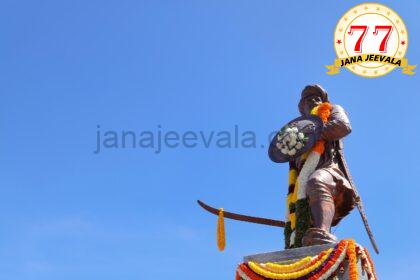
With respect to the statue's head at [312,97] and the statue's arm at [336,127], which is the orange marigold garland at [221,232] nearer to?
the statue's head at [312,97]

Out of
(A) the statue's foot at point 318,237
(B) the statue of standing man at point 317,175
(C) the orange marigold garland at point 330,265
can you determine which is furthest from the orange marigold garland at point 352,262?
(B) the statue of standing man at point 317,175

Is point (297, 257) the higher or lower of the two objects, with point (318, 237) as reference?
lower

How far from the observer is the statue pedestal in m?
8.71

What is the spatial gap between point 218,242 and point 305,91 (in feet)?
10.9

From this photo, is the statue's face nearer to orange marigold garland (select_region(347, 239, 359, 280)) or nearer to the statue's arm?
the statue's arm

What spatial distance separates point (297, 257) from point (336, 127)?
270 cm

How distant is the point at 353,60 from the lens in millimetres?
14125

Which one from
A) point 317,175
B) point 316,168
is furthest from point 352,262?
point 316,168

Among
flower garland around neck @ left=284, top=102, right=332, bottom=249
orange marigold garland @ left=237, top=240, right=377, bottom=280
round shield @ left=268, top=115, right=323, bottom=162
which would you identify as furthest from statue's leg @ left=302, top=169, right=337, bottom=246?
round shield @ left=268, top=115, right=323, bottom=162

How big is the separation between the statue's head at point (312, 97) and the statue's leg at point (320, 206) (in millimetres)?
1750

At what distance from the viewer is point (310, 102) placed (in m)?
11.7

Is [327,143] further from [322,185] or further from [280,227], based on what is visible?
[280,227]

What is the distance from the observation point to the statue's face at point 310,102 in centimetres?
1166

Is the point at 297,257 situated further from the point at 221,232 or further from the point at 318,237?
the point at 221,232
